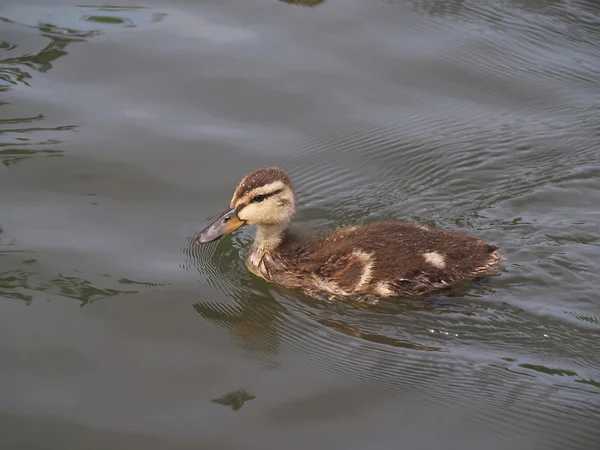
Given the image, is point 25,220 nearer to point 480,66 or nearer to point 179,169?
point 179,169

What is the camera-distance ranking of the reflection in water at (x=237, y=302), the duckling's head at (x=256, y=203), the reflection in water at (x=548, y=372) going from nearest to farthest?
the reflection in water at (x=548, y=372) < the reflection in water at (x=237, y=302) < the duckling's head at (x=256, y=203)

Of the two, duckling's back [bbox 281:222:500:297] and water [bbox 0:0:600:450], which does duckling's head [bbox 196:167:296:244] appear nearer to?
water [bbox 0:0:600:450]

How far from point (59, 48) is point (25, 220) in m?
2.22

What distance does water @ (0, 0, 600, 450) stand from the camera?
3930 millimetres

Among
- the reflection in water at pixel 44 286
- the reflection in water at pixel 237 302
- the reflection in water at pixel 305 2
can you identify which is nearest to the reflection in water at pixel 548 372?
→ the reflection in water at pixel 237 302

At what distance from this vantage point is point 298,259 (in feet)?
16.7

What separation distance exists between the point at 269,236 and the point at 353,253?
57 centimetres

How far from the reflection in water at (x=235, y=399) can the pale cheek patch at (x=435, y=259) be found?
4.49ft

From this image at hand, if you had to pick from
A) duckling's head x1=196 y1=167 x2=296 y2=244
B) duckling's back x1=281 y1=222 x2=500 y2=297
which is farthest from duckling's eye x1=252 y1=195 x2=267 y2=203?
duckling's back x1=281 y1=222 x2=500 y2=297

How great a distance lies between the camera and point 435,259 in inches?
192

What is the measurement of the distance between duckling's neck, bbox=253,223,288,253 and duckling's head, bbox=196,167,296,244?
0.27 feet

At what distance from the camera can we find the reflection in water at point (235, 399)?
3.94 m

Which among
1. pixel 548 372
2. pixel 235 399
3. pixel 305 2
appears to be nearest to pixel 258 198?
pixel 235 399

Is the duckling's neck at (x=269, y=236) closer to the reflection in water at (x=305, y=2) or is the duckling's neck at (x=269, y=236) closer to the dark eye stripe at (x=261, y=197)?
the dark eye stripe at (x=261, y=197)
